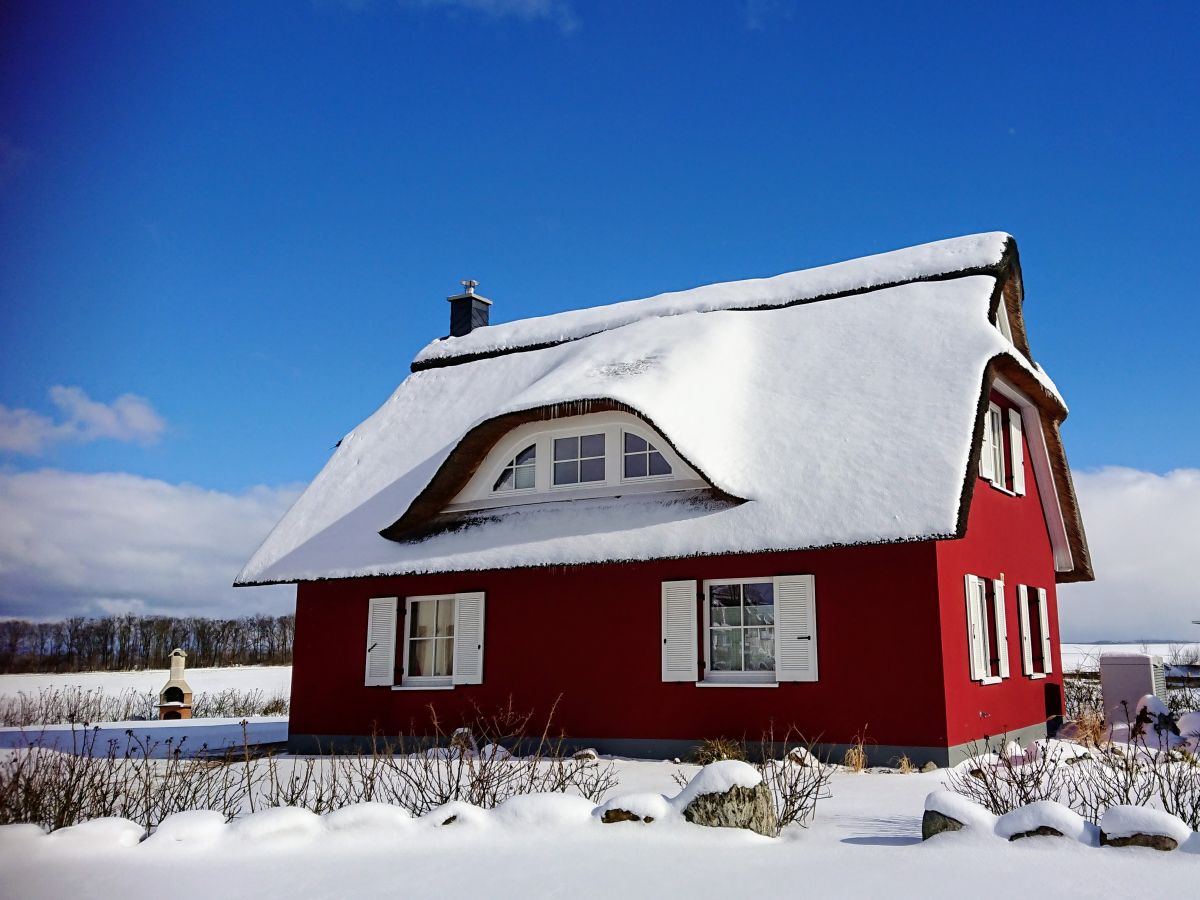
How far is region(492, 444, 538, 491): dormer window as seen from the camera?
45.9 ft

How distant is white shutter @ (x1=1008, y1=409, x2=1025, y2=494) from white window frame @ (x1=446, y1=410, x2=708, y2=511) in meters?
4.94

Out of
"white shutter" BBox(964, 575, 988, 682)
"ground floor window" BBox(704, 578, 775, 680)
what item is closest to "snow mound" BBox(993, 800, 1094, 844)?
"ground floor window" BBox(704, 578, 775, 680)

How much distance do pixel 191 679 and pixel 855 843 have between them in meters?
30.0

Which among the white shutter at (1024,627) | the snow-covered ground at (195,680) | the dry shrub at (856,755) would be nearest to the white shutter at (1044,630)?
the white shutter at (1024,627)

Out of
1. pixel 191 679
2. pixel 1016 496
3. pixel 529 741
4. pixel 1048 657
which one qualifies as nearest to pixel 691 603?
pixel 529 741

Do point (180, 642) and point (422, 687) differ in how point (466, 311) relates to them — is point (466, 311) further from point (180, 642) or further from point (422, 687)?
point (180, 642)

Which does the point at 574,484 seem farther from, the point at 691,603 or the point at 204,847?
the point at 204,847

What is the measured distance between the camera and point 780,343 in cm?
1431

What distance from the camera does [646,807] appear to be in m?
6.54

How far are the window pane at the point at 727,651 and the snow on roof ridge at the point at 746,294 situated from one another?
5336 mm

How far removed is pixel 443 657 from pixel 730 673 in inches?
158

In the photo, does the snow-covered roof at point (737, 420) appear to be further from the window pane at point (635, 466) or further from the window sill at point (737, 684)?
the window sill at point (737, 684)

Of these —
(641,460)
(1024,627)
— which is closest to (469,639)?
(641,460)

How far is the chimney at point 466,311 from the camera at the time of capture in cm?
1917
